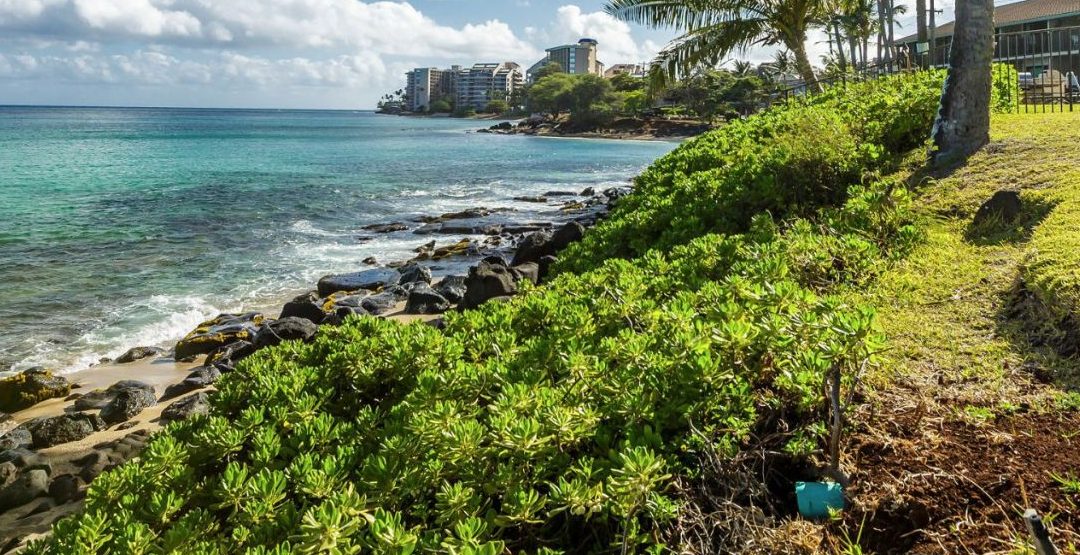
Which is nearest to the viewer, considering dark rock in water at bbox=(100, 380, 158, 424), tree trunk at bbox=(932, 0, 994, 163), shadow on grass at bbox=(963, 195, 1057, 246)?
shadow on grass at bbox=(963, 195, 1057, 246)

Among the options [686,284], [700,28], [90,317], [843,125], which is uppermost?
[700,28]

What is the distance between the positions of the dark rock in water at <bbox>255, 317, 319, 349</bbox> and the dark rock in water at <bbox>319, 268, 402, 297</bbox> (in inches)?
133

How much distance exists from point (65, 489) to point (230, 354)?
406cm

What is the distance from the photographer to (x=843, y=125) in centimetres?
810

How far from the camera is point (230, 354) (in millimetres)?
10453

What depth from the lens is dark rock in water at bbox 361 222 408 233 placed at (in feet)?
72.4

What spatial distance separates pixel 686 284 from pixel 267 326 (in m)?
8.12

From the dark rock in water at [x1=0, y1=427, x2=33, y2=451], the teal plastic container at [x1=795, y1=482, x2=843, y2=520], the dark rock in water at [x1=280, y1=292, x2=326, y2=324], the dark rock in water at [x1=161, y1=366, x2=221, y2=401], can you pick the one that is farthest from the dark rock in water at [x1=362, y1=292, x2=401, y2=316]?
the teal plastic container at [x1=795, y1=482, x2=843, y2=520]

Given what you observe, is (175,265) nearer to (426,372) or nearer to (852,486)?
(426,372)

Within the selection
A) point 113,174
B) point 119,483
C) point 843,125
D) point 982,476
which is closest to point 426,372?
A: point 119,483

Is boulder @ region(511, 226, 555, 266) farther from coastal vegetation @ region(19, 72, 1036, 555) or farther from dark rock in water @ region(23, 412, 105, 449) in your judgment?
coastal vegetation @ region(19, 72, 1036, 555)

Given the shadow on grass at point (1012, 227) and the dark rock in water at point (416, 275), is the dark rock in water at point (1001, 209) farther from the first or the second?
the dark rock in water at point (416, 275)

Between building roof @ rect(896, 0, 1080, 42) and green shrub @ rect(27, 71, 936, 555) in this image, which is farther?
building roof @ rect(896, 0, 1080, 42)

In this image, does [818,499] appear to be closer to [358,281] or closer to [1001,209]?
[1001,209]
